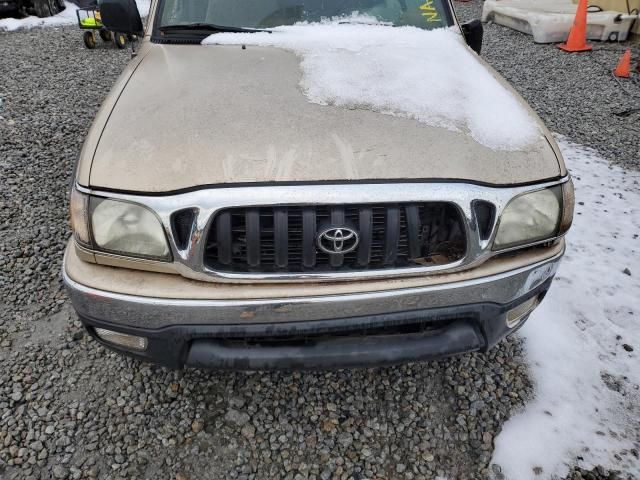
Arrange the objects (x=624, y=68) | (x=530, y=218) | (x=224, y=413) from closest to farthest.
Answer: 1. (x=530, y=218)
2. (x=224, y=413)
3. (x=624, y=68)

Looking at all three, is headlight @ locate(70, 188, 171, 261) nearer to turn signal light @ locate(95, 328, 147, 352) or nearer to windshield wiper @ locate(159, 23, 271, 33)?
turn signal light @ locate(95, 328, 147, 352)

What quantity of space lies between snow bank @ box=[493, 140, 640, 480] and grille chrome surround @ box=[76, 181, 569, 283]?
906 mm

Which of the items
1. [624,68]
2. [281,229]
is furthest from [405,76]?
[624,68]

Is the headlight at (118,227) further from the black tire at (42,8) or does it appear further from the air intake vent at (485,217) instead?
the black tire at (42,8)

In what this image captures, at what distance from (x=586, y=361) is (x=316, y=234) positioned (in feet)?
5.63

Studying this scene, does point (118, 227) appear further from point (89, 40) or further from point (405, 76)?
point (89, 40)

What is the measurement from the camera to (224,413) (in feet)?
7.22

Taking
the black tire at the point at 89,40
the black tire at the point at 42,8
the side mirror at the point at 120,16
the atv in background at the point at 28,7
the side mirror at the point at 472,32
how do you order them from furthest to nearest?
the black tire at the point at 42,8 → the atv in background at the point at 28,7 → the black tire at the point at 89,40 → the side mirror at the point at 472,32 → the side mirror at the point at 120,16

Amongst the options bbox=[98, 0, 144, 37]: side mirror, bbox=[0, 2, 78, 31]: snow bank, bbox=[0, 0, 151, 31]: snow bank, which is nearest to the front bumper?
bbox=[98, 0, 144, 37]: side mirror

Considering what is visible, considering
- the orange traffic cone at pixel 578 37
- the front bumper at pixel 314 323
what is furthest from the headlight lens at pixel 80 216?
the orange traffic cone at pixel 578 37

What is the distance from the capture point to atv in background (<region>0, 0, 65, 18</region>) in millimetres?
11328

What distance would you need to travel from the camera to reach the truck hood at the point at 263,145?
5.46 feet

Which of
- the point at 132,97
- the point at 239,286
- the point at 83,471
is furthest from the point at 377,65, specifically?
the point at 83,471

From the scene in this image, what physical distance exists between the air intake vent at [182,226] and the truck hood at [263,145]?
0.09 metres
